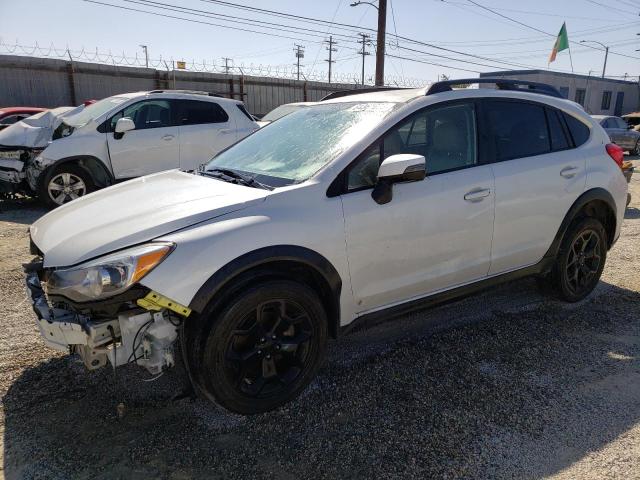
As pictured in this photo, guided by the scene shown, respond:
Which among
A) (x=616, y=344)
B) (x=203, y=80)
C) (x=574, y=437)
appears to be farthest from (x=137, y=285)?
(x=203, y=80)

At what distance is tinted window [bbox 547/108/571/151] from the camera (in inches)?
160

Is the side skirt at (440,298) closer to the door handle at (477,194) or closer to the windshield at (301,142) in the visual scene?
the door handle at (477,194)

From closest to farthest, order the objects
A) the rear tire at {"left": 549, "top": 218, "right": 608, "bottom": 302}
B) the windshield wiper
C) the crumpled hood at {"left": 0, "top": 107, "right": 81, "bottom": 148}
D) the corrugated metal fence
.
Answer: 1. the windshield wiper
2. the rear tire at {"left": 549, "top": 218, "right": 608, "bottom": 302}
3. the crumpled hood at {"left": 0, "top": 107, "right": 81, "bottom": 148}
4. the corrugated metal fence

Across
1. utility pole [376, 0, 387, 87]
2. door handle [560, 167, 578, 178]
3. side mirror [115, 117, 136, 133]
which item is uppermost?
utility pole [376, 0, 387, 87]

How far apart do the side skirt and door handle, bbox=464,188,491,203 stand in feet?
2.08

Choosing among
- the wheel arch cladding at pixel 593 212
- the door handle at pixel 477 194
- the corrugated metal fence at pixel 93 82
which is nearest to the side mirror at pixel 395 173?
the door handle at pixel 477 194

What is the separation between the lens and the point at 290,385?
2912mm

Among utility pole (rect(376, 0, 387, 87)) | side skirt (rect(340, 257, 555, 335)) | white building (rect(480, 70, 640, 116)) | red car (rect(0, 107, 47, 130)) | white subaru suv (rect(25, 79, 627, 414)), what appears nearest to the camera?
white subaru suv (rect(25, 79, 627, 414))

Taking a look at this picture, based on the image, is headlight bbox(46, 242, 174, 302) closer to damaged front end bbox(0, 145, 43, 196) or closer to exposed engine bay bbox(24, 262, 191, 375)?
exposed engine bay bbox(24, 262, 191, 375)

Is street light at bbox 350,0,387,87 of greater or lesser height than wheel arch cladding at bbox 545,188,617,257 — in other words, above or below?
above

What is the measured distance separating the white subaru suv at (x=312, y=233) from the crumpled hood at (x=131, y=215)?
1 cm

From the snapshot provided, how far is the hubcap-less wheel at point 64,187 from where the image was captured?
780 cm

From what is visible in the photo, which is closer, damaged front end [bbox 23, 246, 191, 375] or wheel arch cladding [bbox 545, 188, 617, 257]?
damaged front end [bbox 23, 246, 191, 375]

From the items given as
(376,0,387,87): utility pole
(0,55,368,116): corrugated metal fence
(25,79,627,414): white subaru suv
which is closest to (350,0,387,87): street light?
(376,0,387,87): utility pole
